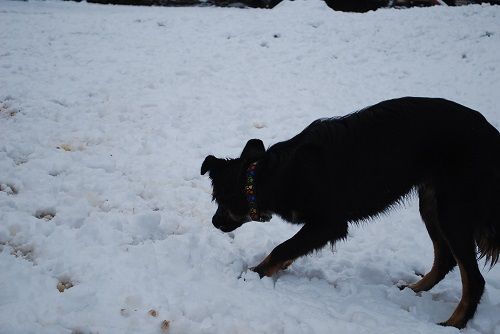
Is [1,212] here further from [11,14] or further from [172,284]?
[11,14]

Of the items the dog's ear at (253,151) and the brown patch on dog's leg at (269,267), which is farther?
the dog's ear at (253,151)

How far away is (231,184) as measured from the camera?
149 inches

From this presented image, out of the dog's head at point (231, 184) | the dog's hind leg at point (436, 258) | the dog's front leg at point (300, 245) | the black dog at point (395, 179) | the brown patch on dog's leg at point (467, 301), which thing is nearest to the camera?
the brown patch on dog's leg at point (467, 301)

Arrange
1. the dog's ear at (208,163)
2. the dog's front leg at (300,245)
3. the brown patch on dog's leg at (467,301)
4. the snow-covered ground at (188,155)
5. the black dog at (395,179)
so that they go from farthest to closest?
1. the dog's ear at (208,163)
2. the dog's front leg at (300,245)
3. the black dog at (395,179)
4. the brown patch on dog's leg at (467,301)
5. the snow-covered ground at (188,155)

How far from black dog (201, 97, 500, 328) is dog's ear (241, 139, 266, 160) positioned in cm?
5

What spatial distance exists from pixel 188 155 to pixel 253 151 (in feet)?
7.11

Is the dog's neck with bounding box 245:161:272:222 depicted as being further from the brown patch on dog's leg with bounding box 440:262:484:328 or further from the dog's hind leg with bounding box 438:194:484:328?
the brown patch on dog's leg with bounding box 440:262:484:328

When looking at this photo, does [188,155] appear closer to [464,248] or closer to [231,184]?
[231,184]

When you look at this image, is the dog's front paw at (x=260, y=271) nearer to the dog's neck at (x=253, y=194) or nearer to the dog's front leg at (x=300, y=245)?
the dog's front leg at (x=300, y=245)

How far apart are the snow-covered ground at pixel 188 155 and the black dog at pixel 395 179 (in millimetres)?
413

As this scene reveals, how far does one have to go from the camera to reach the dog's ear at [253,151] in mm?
3732

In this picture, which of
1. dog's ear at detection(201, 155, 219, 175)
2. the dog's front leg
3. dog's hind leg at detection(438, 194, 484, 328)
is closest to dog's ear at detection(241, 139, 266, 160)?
dog's ear at detection(201, 155, 219, 175)

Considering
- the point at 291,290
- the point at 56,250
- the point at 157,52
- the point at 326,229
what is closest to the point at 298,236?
the point at 326,229

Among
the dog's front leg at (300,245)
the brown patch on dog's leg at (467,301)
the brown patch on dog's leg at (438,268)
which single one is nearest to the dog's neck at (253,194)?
the dog's front leg at (300,245)
